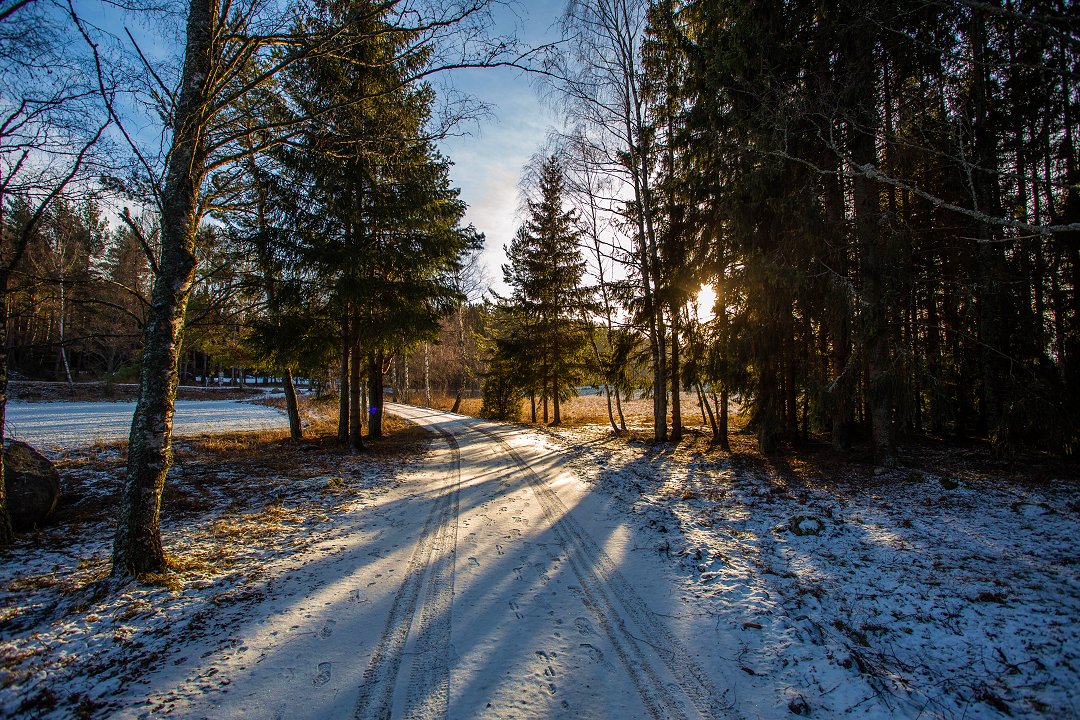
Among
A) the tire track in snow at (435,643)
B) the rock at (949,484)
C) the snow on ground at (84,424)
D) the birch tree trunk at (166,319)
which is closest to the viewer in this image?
the tire track in snow at (435,643)

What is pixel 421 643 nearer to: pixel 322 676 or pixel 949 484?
pixel 322 676

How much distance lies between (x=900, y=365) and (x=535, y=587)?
7.95 metres

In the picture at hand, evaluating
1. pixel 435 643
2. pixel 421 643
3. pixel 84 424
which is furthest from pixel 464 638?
pixel 84 424

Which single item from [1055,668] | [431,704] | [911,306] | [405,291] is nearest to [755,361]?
[911,306]

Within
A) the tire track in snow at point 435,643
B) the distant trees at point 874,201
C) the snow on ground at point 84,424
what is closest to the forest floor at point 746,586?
the tire track in snow at point 435,643

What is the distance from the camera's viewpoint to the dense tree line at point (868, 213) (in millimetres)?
7773

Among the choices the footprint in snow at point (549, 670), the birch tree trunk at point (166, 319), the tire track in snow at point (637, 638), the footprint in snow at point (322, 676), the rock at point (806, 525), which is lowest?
the tire track in snow at point (637, 638)

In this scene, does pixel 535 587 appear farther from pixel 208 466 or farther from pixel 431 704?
pixel 208 466

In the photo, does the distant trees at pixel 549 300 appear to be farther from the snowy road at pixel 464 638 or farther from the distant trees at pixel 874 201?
the snowy road at pixel 464 638

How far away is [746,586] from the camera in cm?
422

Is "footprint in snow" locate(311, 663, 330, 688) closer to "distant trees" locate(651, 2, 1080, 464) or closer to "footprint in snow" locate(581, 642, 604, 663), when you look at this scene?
"footprint in snow" locate(581, 642, 604, 663)

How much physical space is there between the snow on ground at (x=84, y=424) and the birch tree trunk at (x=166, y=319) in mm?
9788

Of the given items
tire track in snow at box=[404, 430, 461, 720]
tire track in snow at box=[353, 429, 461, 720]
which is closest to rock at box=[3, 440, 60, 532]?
tire track in snow at box=[353, 429, 461, 720]

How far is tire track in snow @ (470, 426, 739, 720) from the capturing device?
2.74m
